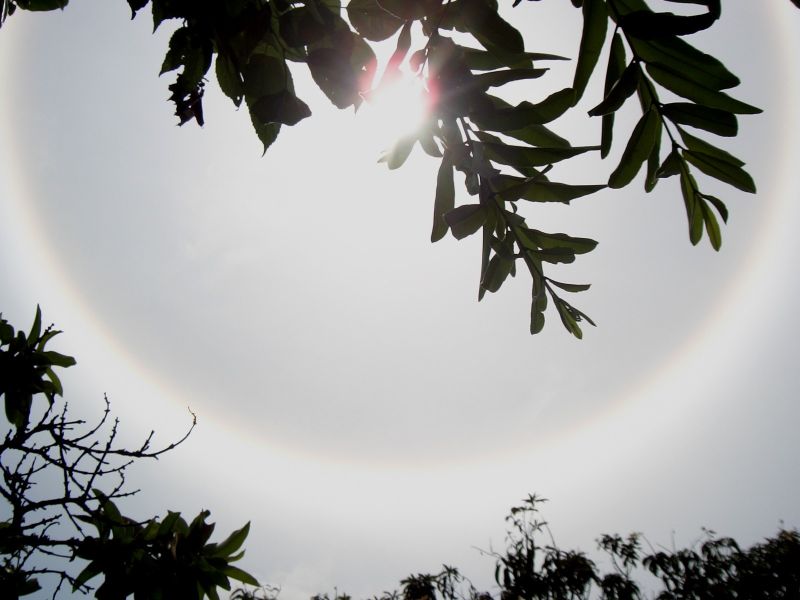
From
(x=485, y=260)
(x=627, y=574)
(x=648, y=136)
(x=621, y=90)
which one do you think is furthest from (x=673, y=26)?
(x=627, y=574)

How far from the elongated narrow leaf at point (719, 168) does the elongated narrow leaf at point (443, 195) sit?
626mm

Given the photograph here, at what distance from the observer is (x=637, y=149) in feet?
3.18

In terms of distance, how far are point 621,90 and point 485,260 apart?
0.52m

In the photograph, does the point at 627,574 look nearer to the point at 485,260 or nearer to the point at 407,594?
the point at 407,594

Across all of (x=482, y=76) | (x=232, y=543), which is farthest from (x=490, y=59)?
(x=232, y=543)

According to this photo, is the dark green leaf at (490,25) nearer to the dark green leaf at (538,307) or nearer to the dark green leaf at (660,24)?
the dark green leaf at (660,24)

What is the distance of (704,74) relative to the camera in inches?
33.4

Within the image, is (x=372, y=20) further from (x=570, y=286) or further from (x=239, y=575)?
(x=239, y=575)

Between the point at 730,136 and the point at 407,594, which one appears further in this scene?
the point at 407,594

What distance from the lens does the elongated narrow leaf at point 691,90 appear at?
0.86m

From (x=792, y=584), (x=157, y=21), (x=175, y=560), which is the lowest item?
(x=175, y=560)

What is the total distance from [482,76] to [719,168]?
2.27ft

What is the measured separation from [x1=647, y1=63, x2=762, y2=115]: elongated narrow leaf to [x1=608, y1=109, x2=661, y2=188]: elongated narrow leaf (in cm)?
6

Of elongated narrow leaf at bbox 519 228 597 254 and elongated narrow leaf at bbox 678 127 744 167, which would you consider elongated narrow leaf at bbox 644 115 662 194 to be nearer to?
elongated narrow leaf at bbox 678 127 744 167
